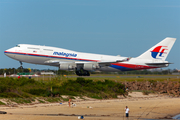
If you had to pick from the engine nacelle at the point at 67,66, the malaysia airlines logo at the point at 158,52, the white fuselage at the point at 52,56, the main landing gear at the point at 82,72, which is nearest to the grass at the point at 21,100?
the white fuselage at the point at 52,56

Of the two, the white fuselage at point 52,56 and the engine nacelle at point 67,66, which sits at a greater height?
the white fuselage at point 52,56

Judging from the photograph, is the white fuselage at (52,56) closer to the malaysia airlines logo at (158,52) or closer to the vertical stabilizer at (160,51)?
the vertical stabilizer at (160,51)

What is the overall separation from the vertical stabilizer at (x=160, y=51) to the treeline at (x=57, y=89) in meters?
16.4

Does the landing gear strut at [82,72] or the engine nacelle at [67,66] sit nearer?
the engine nacelle at [67,66]

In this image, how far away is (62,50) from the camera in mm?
46406

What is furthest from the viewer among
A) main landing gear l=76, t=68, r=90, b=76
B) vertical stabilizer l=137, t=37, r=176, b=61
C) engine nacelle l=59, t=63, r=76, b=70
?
vertical stabilizer l=137, t=37, r=176, b=61

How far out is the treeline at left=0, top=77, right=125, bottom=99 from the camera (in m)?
28.0

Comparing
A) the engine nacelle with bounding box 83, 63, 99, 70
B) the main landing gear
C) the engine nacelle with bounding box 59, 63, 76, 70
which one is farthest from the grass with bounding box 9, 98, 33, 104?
the main landing gear

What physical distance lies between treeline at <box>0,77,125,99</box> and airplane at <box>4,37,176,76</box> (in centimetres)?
833

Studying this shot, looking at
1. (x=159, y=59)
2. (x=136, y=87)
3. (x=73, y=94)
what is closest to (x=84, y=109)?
(x=73, y=94)

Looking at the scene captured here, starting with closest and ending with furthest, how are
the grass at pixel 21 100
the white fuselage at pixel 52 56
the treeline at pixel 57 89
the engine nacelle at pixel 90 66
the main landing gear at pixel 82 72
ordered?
1. the grass at pixel 21 100
2. the treeline at pixel 57 89
3. the white fuselage at pixel 52 56
4. the engine nacelle at pixel 90 66
5. the main landing gear at pixel 82 72

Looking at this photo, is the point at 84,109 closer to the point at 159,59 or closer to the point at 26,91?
the point at 26,91

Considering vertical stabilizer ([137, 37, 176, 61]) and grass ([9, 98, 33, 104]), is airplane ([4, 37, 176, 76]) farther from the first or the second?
grass ([9, 98, 33, 104])

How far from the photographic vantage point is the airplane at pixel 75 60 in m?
44.8
